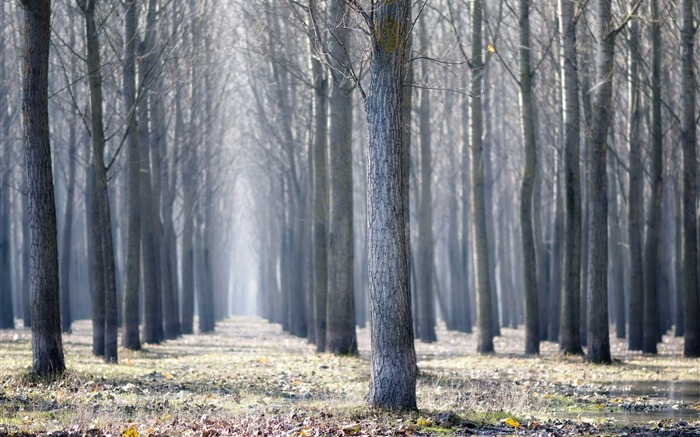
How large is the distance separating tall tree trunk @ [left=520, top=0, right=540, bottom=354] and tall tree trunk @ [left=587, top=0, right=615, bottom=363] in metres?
2.67

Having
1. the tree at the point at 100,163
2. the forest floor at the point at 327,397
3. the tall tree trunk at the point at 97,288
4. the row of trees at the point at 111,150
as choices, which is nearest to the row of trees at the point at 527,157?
the forest floor at the point at 327,397

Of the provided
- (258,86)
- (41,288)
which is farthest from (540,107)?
(41,288)

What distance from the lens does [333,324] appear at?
1764 cm

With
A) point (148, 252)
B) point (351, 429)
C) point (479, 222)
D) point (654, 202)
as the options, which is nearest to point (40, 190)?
point (351, 429)

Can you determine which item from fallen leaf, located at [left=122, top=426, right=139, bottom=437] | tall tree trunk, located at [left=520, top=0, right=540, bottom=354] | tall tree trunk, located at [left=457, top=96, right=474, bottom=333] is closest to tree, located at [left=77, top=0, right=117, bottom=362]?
fallen leaf, located at [left=122, top=426, right=139, bottom=437]

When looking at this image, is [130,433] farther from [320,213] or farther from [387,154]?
[320,213]

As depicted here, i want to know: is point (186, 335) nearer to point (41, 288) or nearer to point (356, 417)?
point (41, 288)

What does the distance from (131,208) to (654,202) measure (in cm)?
1153

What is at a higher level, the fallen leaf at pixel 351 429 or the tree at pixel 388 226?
the tree at pixel 388 226

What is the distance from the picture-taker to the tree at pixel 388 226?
28.3 ft

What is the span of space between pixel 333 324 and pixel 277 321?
3132 cm

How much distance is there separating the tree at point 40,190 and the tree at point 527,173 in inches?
419

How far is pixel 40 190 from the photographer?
1148 cm

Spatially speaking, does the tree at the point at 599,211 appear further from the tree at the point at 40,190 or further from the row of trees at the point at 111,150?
the tree at the point at 40,190
